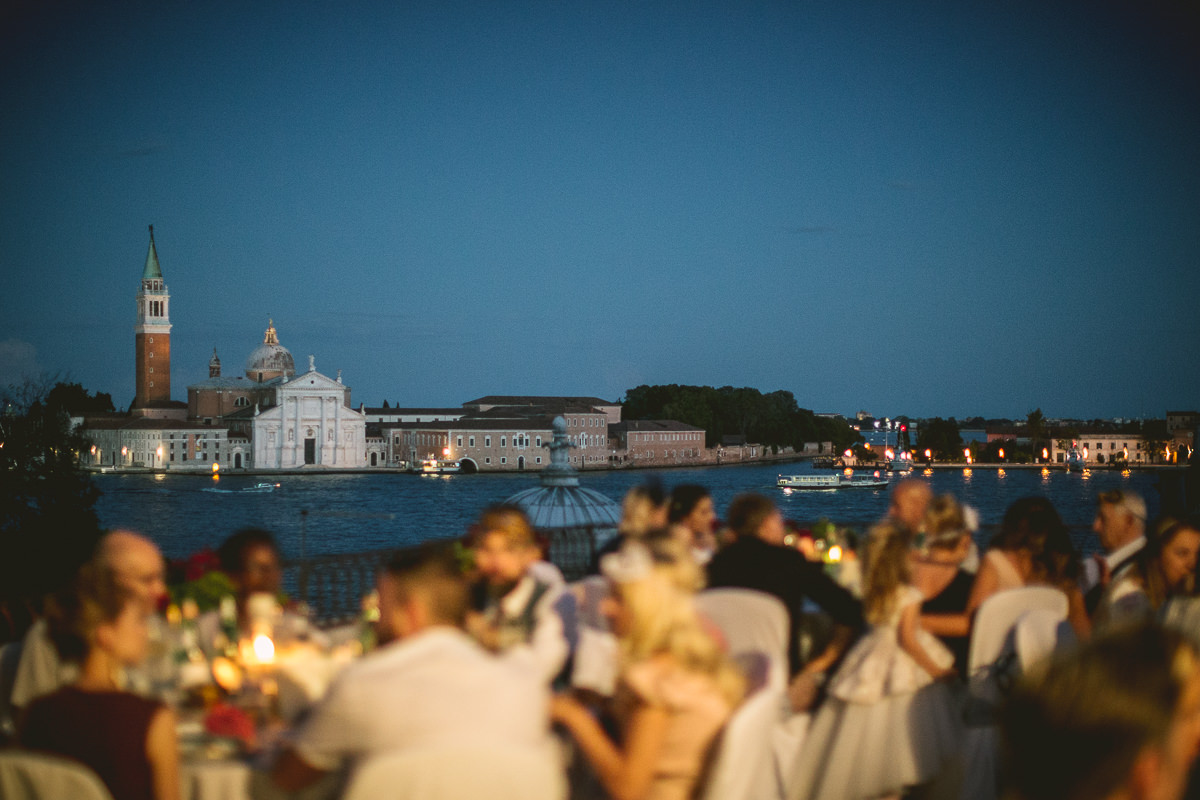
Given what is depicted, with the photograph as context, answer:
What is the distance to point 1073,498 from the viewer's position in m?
55.1

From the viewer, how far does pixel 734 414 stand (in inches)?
3369

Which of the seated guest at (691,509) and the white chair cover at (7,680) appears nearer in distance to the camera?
the white chair cover at (7,680)

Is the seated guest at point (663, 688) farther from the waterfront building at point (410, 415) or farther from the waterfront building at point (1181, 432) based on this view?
the waterfront building at point (1181, 432)

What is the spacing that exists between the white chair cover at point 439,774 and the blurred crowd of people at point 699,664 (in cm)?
2

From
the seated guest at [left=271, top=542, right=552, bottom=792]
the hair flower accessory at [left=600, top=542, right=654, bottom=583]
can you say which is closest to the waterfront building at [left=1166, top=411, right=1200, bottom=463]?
the hair flower accessory at [left=600, top=542, right=654, bottom=583]

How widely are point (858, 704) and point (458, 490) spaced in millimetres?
53337

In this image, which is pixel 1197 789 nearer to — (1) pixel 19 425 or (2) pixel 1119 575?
(2) pixel 1119 575

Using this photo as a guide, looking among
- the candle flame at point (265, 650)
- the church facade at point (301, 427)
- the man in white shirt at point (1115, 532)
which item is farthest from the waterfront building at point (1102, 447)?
the candle flame at point (265, 650)

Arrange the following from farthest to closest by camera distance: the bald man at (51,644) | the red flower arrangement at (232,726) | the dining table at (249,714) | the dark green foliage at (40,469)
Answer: the dark green foliage at (40,469) → the bald man at (51,644) → the red flower arrangement at (232,726) → the dining table at (249,714)

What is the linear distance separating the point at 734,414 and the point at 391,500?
40.2 metres

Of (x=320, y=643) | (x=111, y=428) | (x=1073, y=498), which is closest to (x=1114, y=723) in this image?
(x=320, y=643)

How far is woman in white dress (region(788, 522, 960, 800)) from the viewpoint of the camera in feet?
9.03

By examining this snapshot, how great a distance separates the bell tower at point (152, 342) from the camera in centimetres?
7094

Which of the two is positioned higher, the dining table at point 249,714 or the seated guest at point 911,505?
the seated guest at point 911,505
